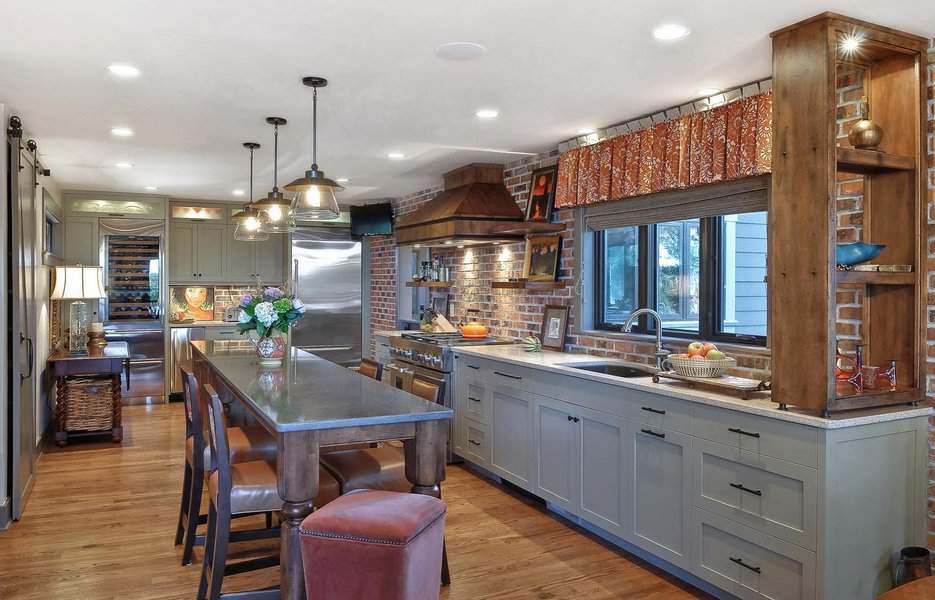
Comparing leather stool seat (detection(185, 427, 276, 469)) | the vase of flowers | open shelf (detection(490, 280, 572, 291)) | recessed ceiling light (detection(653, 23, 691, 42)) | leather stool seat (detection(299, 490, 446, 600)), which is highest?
recessed ceiling light (detection(653, 23, 691, 42))

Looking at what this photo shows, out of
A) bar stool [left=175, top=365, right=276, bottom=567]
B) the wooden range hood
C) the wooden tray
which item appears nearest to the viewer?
the wooden tray

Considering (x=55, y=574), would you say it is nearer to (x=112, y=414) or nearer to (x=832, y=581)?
(x=112, y=414)

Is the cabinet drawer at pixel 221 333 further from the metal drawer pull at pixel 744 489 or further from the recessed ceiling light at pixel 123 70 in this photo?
the metal drawer pull at pixel 744 489

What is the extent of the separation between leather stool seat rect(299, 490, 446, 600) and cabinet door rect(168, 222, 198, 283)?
7410mm

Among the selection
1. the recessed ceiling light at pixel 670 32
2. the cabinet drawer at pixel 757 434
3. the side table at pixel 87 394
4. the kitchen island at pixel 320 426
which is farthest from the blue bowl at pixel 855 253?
the side table at pixel 87 394

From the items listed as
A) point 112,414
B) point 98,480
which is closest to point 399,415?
point 98,480

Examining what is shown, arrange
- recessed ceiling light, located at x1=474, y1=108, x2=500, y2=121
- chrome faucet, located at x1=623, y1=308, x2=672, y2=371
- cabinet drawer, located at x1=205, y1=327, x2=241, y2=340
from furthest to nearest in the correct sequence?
1. cabinet drawer, located at x1=205, y1=327, x2=241, y2=340
2. recessed ceiling light, located at x1=474, y1=108, x2=500, y2=121
3. chrome faucet, located at x1=623, y1=308, x2=672, y2=371

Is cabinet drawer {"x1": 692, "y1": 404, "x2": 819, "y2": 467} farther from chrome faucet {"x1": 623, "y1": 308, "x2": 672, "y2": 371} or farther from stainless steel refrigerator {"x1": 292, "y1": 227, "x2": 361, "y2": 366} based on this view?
stainless steel refrigerator {"x1": 292, "y1": 227, "x2": 361, "y2": 366}

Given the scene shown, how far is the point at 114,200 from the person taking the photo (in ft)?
26.2

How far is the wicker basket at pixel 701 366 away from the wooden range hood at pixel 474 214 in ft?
6.24

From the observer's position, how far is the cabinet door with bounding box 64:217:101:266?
7.75m

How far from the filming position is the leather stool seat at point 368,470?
3.06 meters

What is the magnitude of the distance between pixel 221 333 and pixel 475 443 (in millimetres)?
4686

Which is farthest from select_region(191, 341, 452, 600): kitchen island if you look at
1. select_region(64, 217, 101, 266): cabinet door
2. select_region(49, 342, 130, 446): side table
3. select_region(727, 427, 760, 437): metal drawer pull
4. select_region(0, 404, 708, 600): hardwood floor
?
select_region(64, 217, 101, 266): cabinet door
